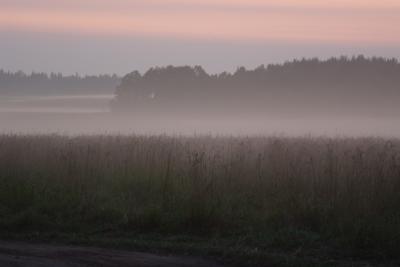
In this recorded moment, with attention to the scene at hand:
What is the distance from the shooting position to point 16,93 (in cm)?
16038

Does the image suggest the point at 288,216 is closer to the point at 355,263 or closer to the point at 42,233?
the point at 355,263

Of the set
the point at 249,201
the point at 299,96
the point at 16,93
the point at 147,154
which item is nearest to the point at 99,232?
the point at 249,201

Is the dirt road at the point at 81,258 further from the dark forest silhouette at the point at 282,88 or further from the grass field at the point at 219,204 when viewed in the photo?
the dark forest silhouette at the point at 282,88

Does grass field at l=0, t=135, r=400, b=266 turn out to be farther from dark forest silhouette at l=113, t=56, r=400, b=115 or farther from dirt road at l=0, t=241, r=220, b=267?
dark forest silhouette at l=113, t=56, r=400, b=115

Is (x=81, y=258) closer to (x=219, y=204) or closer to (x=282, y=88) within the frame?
(x=219, y=204)

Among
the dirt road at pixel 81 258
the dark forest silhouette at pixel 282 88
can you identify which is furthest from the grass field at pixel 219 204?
the dark forest silhouette at pixel 282 88

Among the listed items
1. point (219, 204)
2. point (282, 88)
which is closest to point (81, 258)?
point (219, 204)

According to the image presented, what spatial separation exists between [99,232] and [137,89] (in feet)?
248

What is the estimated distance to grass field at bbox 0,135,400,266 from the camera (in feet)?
35.7

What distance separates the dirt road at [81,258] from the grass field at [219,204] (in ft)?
1.67

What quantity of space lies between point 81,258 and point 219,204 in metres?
3.29

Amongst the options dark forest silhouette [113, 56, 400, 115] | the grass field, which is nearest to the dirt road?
the grass field

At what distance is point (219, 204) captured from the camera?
12.8 metres

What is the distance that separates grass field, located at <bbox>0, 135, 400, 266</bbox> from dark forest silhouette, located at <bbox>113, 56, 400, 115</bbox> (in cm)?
6835
